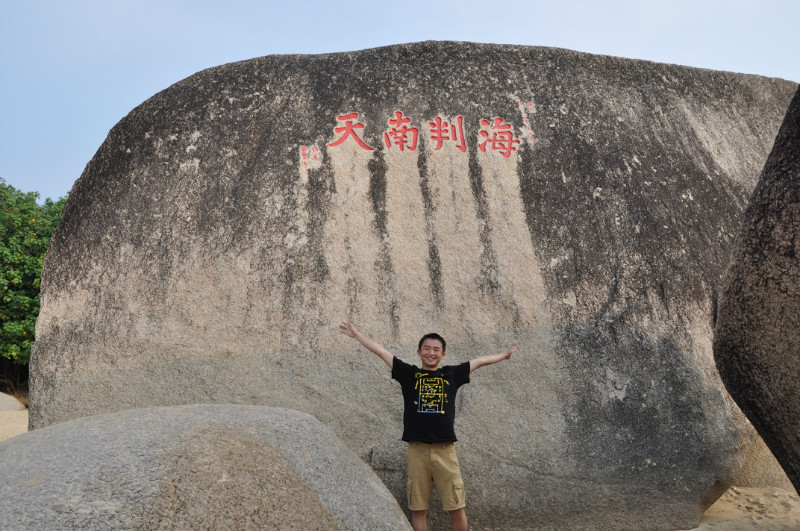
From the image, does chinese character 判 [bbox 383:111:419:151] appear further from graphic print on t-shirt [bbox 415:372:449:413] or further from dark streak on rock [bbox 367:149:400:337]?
graphic print on t-shirt [bbox 415:372:449:413]

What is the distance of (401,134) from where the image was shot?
5383mm

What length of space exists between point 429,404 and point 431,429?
0.14 metres

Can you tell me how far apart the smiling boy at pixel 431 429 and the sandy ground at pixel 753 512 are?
202 centimetres

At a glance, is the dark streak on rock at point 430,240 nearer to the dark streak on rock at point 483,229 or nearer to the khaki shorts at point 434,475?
the dark streak on rock at point 483,229

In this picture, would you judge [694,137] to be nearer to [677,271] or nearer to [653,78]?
[653,78]

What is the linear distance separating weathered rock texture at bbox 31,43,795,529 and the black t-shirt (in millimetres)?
682

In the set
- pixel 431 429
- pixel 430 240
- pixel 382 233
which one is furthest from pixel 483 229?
pixel 431 429

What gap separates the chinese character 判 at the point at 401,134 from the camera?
536 cm

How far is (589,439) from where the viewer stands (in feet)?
14.5

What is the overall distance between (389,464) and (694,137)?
412 centimetres

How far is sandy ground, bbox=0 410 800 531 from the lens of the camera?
4641 mm

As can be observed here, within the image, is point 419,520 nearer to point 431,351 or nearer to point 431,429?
point 431,429

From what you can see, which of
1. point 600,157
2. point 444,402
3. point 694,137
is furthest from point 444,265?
point 694,137

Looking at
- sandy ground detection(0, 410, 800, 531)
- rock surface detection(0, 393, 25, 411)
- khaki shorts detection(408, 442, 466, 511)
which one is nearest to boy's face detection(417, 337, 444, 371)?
khaki shorts detection(408, 442, 466, 511)
